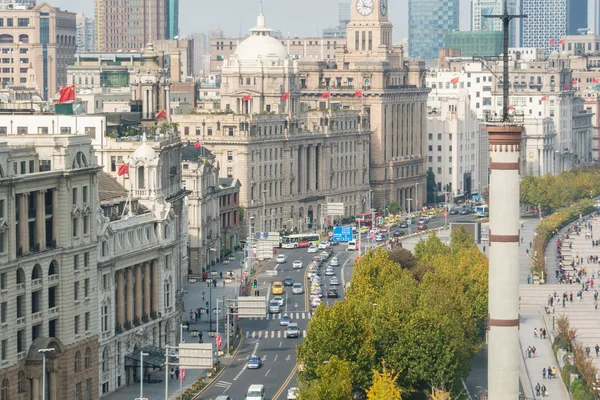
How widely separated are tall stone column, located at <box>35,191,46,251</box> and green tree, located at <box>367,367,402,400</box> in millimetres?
26591

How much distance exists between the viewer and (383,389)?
135375 mm

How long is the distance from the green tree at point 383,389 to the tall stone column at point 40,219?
26591 millimetres

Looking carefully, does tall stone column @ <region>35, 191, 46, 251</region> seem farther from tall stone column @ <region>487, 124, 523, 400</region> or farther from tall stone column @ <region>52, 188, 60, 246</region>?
tall stone column @ <region>487, 124, 523, 400</region>

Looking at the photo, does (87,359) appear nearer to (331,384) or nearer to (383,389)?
(331,384)

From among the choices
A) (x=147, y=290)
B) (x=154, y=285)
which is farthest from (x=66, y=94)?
(x=147, y=290)

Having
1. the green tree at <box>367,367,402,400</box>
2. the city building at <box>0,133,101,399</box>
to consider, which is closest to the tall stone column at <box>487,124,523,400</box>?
the green tree at <box>367,367,402,400</box>

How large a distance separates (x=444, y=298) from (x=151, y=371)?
2648 cm

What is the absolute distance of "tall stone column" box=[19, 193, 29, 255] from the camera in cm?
13850

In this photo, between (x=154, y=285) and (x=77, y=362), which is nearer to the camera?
(x=77, y=362)

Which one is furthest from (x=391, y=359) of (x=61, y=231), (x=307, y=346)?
(x=61, y=231)

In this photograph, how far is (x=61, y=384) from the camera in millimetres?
143875

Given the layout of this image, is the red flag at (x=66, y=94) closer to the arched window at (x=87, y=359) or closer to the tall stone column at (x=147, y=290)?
the tall stone column at (x=147, y=290)

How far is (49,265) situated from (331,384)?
78.7ft

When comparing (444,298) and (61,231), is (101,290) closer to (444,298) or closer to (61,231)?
(61,231)
